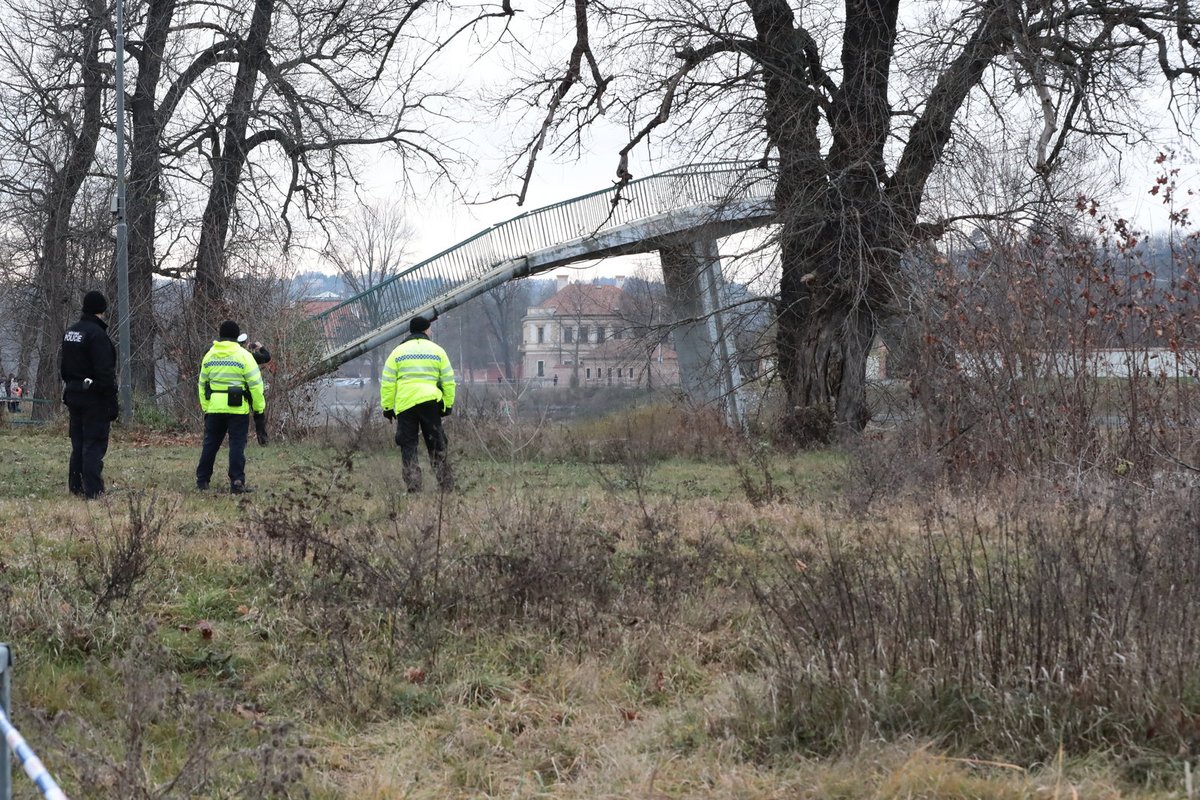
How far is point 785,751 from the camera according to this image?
4648 millimetres

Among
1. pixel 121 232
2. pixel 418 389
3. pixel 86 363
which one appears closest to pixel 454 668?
pixel 418 389

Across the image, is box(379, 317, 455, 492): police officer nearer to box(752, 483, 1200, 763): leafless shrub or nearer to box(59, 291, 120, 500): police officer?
box(59, 291, 120, 500): police officer

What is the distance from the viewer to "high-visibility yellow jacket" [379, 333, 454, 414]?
40.8 feet

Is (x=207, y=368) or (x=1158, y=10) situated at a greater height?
(x=1158, y=10)

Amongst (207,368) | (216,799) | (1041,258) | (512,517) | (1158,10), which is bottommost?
(216,799)

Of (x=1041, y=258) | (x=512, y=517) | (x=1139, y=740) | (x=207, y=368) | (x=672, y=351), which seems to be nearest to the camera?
(x=1139, y=740)

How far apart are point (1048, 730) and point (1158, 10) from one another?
1551 centimetres

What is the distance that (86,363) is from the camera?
1139 centimetres

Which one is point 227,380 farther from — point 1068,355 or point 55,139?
point 55,139

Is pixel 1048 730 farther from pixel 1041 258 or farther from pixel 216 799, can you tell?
pixel 1041 258

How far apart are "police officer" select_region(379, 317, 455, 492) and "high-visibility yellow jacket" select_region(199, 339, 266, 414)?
1382 mm

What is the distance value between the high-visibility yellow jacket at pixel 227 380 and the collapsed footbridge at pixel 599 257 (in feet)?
29.8

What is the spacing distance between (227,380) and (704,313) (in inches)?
460

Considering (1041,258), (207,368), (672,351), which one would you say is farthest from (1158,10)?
(207,368)
